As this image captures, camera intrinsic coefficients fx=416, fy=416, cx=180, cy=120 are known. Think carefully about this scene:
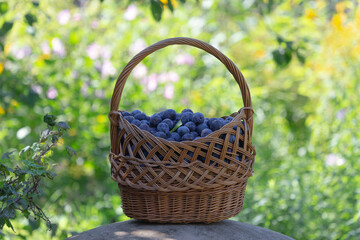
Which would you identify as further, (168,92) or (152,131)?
(168,92)

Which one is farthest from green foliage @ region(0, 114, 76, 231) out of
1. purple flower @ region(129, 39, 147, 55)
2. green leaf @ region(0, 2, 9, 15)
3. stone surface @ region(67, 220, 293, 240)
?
purple flower @ region(129, 39, 147, 55)

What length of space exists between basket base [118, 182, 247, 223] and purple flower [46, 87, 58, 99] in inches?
72.5

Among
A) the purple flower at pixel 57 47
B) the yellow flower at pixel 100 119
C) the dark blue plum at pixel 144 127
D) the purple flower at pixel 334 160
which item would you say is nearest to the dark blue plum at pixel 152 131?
the dark blue plum at pixel 144 127

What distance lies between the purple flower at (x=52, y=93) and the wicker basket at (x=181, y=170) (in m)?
1.75

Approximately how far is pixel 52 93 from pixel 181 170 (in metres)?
2.07

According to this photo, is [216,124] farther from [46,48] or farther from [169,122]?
[46,48]

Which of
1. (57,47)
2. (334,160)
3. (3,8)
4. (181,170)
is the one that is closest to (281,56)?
(334,160)

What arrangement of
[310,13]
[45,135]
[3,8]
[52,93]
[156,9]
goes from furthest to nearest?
[310,13] < [52,93] < [3,8] < [156,9] < [45,135]

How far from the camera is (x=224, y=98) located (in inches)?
143

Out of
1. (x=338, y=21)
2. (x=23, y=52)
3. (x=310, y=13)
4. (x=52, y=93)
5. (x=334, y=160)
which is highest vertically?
(x=310, y=13)

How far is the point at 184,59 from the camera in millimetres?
3891

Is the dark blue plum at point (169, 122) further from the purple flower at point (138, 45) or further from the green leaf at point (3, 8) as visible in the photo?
the purple flower at point (138, 45)

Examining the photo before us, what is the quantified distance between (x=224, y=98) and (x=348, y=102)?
1.02 metres

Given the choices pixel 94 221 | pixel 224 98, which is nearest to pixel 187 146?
pixel 94 221
